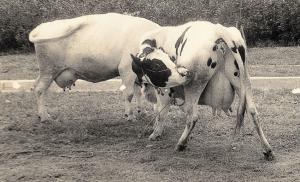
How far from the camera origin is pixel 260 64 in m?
13.8

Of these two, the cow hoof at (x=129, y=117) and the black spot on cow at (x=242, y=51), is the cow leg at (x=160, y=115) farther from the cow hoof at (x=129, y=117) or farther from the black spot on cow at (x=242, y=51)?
the black spot on cow at (x=242, y=51)


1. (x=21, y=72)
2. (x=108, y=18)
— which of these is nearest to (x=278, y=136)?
(x=108, y=18)

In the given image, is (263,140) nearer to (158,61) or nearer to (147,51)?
(158,61)

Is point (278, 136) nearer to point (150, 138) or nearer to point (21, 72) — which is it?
point (150, 138)

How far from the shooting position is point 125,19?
9461 millimetres

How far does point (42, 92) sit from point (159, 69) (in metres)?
2.97

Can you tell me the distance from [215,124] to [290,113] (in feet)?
4.23

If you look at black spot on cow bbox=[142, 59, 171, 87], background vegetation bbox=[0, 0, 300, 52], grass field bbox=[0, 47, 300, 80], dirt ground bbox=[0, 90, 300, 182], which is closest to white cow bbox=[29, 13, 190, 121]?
dirt ground bbox=[0, 90, 300, 182]

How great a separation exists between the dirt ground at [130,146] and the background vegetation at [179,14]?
15.2 feet

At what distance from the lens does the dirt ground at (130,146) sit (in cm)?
698

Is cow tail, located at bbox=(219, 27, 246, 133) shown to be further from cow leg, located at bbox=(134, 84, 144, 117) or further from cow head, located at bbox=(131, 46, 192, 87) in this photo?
cow leg, located at bbox=(134, 84, 144, 117)

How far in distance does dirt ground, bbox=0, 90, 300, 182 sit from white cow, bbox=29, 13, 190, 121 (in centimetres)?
60

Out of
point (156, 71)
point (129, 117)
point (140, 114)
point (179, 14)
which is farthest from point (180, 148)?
point (179, 14)

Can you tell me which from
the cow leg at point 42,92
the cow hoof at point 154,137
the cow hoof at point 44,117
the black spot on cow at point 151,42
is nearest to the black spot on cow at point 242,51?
the black spot on cow at point 151,42
